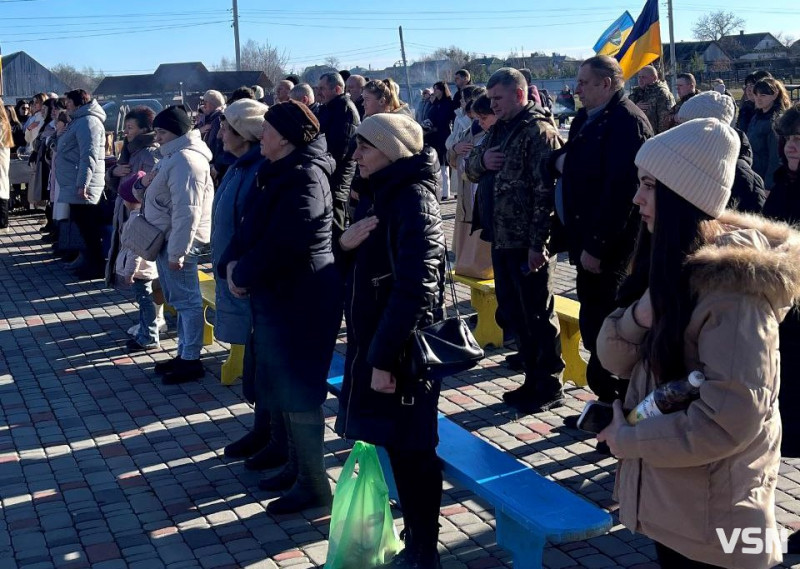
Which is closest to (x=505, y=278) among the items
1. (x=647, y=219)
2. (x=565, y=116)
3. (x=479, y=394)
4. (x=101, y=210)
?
(x=479, y=394)

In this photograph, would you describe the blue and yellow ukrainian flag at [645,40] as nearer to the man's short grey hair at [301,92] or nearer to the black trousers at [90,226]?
the man's short grey hair at [301,92]

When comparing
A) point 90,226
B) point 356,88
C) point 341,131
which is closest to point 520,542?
point 341,131

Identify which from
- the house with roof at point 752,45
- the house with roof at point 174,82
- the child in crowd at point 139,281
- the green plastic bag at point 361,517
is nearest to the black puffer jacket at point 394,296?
the green plastic bag at point 361,517

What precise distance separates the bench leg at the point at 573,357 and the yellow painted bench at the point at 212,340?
221 cm

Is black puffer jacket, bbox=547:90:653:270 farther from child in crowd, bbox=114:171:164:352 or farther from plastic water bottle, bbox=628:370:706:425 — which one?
child in crowd, bbox=114:171:164:352

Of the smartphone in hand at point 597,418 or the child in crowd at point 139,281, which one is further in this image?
the child in crowd at point 139,281

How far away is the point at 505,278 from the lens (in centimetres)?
636

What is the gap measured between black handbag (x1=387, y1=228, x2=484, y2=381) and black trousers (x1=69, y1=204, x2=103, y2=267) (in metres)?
7.96

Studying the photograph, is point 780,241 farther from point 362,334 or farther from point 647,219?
point 362,334

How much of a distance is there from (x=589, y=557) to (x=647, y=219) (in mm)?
2154

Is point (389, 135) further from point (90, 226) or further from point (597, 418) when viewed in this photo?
point (90, 226)

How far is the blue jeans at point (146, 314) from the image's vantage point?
8180 millimetres

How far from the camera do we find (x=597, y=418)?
2963mm

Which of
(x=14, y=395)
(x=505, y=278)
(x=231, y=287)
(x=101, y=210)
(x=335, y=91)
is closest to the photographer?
(x=231, y=287)
